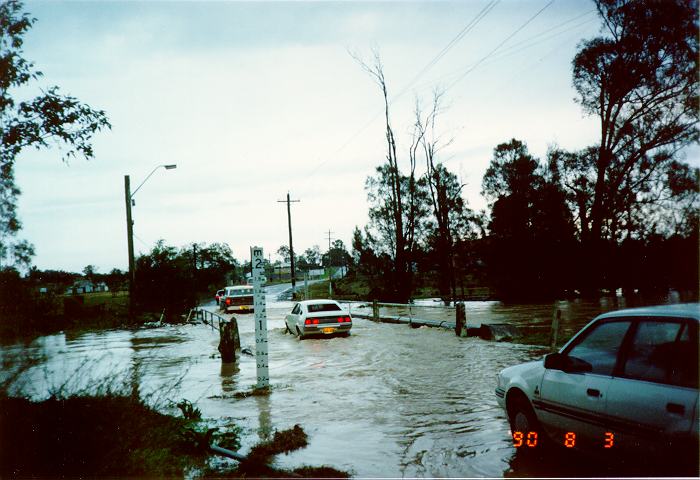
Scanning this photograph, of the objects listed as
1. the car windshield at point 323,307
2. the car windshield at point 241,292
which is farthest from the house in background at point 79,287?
the car windshield at point 241,292

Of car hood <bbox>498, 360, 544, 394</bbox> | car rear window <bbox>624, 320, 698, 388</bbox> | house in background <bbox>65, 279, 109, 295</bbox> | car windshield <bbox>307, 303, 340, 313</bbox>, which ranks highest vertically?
house in background <bbox>65, 279, 109, 295</bbox>

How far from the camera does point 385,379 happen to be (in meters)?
12.4

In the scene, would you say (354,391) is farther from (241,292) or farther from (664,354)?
(241,292)

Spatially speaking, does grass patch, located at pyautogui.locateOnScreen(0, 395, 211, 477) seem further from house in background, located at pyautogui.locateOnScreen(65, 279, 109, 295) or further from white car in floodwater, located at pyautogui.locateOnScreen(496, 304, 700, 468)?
white car in floodwater, located at pyautogui.locateOnScreen(496, 304, 700, 468)

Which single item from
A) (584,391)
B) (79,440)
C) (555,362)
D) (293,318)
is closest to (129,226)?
(293,318)

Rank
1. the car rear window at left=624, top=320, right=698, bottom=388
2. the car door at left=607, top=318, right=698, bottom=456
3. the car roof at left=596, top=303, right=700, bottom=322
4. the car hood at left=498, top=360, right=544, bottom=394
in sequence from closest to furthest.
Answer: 1. the car door at left=607, top=318, right=698, bottom=456
2. the car rear window at left=624, top=320, right=698, bottom=388
3. the car roof at left=596, top=303, right=700, bottom=322
4. the car hood at left=498, top=360, right=544, bottom=394

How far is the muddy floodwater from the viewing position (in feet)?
21.3

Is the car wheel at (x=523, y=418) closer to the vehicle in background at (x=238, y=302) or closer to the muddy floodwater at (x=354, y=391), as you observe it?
the muddy floodwater at (x=354, y=391)

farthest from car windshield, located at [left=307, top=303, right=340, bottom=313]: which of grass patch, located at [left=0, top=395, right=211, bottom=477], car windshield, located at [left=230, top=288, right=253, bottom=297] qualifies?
car windshield, located at [left=230, top=288, right=253, bottom=297]

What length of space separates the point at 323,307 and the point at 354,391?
1055 centimetres

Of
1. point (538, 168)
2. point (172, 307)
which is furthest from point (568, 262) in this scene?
point (172, 307)

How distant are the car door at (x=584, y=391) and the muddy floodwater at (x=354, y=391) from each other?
2.62ft

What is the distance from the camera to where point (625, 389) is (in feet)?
15.1

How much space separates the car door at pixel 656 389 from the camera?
4.07 m
